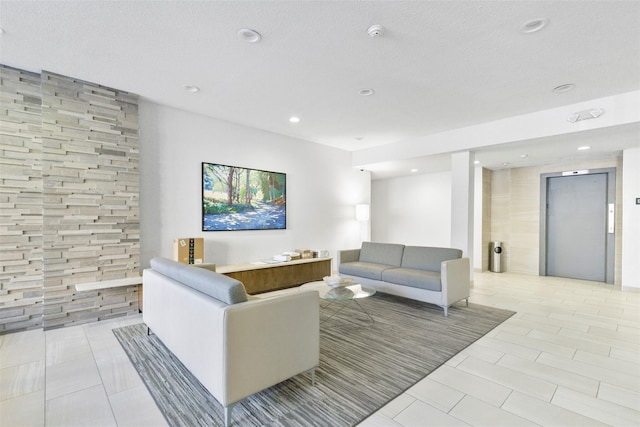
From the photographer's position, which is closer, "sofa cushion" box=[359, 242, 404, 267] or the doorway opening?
"sofa cushion" box=[359, 242, 404, 267]

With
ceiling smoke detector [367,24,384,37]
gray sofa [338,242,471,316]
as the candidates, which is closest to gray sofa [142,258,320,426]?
ceiling smoke detector [367,24,384,37]

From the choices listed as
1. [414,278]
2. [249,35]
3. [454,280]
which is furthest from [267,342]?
[454,280]

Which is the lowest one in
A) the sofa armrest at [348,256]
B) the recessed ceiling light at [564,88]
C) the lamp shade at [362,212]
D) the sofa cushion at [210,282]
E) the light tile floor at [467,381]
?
the light tile floor at [467,381]

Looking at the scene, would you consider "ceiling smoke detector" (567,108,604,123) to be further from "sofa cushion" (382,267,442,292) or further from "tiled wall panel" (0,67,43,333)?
"tiled wall panel" (0,67,43,333)

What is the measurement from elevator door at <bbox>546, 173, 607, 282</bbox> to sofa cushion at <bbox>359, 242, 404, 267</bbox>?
3.92 meters

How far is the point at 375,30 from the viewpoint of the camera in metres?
2.37

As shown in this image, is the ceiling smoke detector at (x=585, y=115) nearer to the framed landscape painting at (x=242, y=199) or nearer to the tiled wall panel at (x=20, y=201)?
the framed landscape painting at (x=242, y=199)

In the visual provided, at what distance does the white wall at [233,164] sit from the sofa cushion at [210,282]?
176 centimetres

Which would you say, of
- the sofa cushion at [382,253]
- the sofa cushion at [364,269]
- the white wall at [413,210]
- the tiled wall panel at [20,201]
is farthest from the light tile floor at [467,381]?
the white wall at [413,210]

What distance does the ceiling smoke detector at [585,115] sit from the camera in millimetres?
3693

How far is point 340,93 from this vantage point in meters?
3.65

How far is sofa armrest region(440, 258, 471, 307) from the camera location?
12.0ft

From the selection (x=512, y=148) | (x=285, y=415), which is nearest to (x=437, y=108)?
(x=512, y=148)

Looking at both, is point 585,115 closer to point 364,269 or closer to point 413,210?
point 364,269
